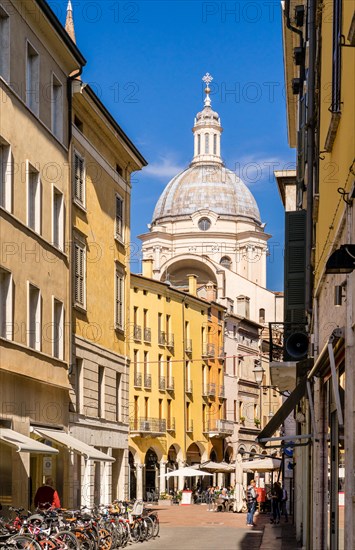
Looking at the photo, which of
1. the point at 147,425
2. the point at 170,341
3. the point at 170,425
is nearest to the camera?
the point at 147,425

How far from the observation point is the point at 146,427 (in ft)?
237

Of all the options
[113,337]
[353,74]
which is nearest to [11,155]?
[113,337]

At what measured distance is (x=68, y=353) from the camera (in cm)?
2903

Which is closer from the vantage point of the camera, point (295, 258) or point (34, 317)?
point (295, 258)

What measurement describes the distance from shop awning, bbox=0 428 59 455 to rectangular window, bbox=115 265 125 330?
43.1 ft

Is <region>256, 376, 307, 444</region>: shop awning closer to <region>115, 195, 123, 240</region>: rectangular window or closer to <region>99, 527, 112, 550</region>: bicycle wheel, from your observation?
<region>99, 527, 112, 550</region>: bicycle wheel

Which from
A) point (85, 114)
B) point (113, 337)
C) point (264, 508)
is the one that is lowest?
point (264, 508)

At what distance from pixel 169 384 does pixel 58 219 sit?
1945 inches

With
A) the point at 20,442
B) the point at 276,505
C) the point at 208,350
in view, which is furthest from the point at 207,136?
the point at 20,442

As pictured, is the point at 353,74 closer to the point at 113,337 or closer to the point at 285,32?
the point at 285,32

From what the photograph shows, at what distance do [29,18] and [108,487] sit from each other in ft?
50.8

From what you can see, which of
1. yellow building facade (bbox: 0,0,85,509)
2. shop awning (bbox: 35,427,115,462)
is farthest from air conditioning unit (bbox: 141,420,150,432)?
shop awning (bbox: 35,427,115,462)

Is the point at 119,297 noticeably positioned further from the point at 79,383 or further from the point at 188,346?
the point at 188,346

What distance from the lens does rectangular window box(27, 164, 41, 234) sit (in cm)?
2579
